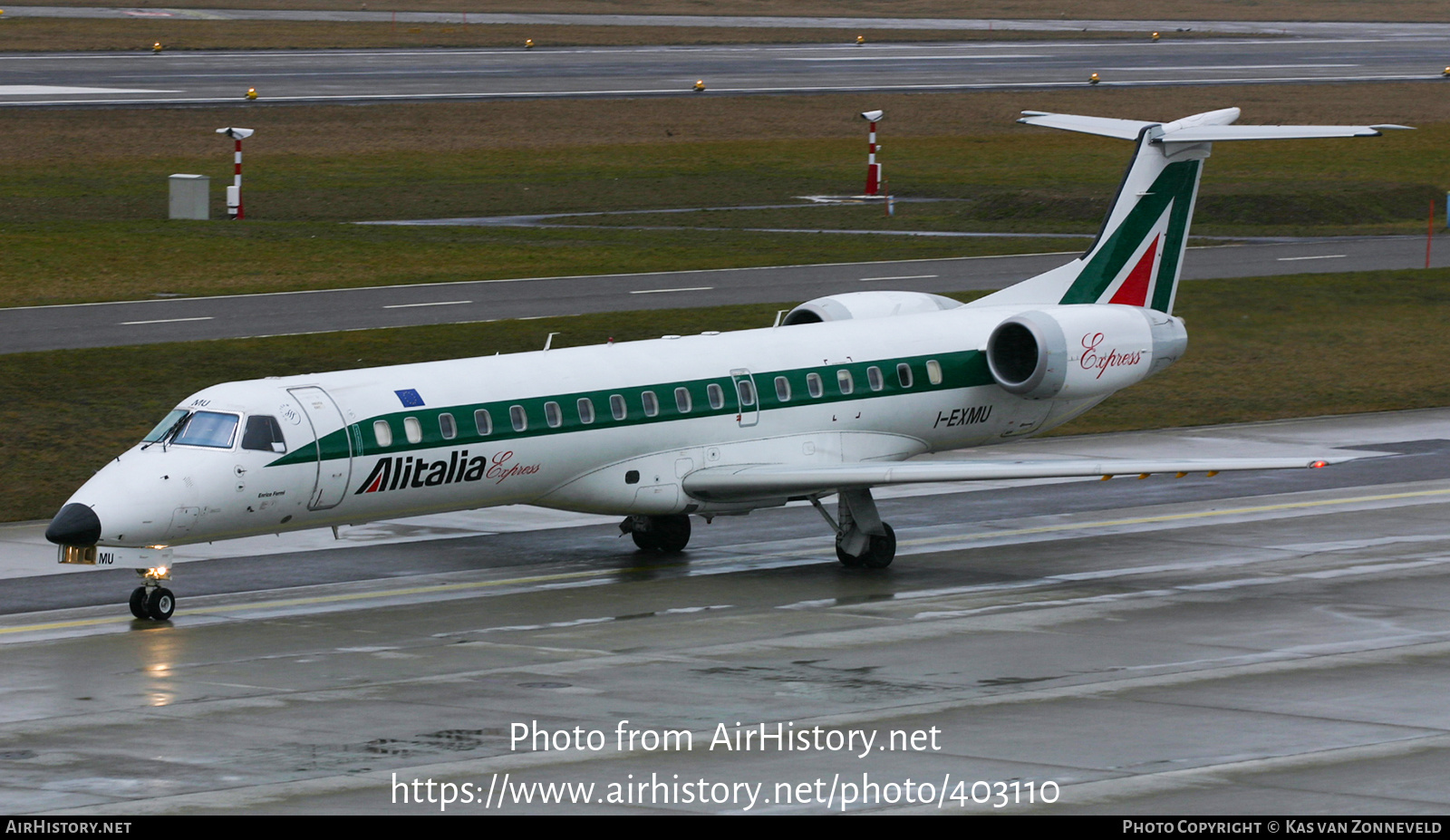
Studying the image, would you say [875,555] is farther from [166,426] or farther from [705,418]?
[166,426]

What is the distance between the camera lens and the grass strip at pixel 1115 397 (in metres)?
32.1

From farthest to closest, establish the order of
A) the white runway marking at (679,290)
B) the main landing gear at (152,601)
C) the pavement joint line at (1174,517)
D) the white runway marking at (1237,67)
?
the white runway marking at (1237,67) → the white runway marking at (679,290) → the pavement joint line at (1174,517) → the main landing gear at (152,601)

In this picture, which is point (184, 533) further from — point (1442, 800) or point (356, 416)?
point (1442, 800)

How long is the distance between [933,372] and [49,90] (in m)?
60.9

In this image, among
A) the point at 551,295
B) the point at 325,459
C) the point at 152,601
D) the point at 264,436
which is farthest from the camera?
the point at 551,295

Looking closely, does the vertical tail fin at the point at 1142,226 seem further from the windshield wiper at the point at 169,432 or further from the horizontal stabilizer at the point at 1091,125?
the windshield wiper at the point at 169,432

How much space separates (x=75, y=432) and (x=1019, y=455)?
1505 centimetres

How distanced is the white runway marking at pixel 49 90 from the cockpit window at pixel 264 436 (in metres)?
60.2

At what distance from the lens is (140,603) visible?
73.0 feet

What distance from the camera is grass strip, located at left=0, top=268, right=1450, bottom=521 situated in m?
32.1

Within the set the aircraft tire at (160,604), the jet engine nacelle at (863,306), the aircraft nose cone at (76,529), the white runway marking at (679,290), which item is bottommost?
the aircraft tire at (160,604)

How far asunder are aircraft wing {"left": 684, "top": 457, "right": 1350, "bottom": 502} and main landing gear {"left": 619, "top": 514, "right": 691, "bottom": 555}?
4.90 feet

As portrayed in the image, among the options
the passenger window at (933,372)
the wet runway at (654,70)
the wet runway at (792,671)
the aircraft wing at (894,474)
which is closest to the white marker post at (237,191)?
the wet runway at (654,70)

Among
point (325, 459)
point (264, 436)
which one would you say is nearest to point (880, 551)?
point (325, 459)
